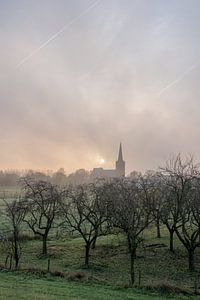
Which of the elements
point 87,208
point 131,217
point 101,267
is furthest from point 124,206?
point 87,208

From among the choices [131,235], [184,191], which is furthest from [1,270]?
[184,191]

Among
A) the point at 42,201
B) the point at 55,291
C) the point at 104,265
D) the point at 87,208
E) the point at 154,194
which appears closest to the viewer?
the point at 55,291

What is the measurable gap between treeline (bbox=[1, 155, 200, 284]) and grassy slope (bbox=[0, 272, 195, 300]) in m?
7.15

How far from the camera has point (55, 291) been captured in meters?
21.2

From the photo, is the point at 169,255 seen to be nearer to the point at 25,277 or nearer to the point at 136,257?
the point at 136,257

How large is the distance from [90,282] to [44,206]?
914 inches

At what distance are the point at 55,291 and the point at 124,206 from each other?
12.5 m

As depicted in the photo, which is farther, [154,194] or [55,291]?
[154,194]

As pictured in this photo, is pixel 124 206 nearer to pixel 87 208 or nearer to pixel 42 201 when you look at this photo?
pixel 87 208

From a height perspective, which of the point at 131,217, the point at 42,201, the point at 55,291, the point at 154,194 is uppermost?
the point at 154,194

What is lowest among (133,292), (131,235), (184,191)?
(133,292)

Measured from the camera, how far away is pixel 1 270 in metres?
28.4

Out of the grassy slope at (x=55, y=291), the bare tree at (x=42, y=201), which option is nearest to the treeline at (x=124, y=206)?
the bare tree at (x=42, y=201)

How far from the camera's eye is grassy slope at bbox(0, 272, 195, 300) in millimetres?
19633
